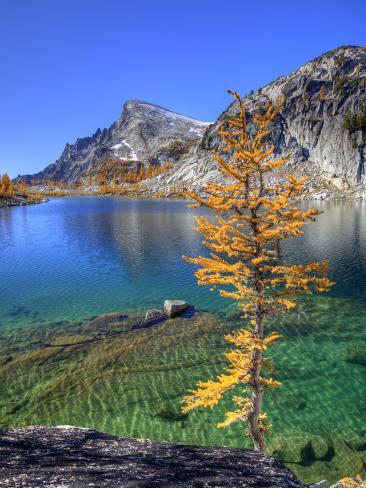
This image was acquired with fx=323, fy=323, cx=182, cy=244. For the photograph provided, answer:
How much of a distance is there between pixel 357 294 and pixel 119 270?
35.0 meters

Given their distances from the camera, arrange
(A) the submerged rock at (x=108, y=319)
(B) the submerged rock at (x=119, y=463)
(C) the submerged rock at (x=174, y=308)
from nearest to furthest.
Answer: (B) the submerged rock at (x=119, y=463) < (A) the submerged rock at (x=108, y=319) < (C) the submerged rock at (x=174, y=308)

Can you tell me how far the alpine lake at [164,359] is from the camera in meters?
18.8

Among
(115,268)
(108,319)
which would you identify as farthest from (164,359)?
(115,268)

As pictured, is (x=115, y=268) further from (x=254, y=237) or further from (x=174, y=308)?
(x=254, y=237)

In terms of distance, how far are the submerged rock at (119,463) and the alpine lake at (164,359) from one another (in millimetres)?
9126

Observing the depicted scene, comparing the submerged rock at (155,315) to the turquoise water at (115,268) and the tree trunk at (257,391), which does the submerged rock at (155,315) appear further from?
the tree trunk at (257,391)

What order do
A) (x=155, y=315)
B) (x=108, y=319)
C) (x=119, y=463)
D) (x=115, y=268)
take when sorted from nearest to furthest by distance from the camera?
(x=119, y=463), (x=108, y=319), (x=155, y=315), (x=115, y=268)

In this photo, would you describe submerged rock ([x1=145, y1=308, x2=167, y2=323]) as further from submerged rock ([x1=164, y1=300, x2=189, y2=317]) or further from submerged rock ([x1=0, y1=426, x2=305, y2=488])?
submerged rock ([x1=0, y1=426, x2=305, y2=488])

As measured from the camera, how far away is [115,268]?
54.8m

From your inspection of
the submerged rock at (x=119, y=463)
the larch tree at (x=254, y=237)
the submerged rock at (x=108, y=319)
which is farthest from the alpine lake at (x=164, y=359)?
the submerged rock at (x=119, y=463)

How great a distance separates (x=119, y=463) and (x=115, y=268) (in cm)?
5052

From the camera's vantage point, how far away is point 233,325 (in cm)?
3300

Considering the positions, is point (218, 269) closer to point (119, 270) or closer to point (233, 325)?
point (233, 325)

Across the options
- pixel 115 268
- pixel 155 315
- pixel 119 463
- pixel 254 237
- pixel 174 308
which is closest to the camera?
pixel 119 463
